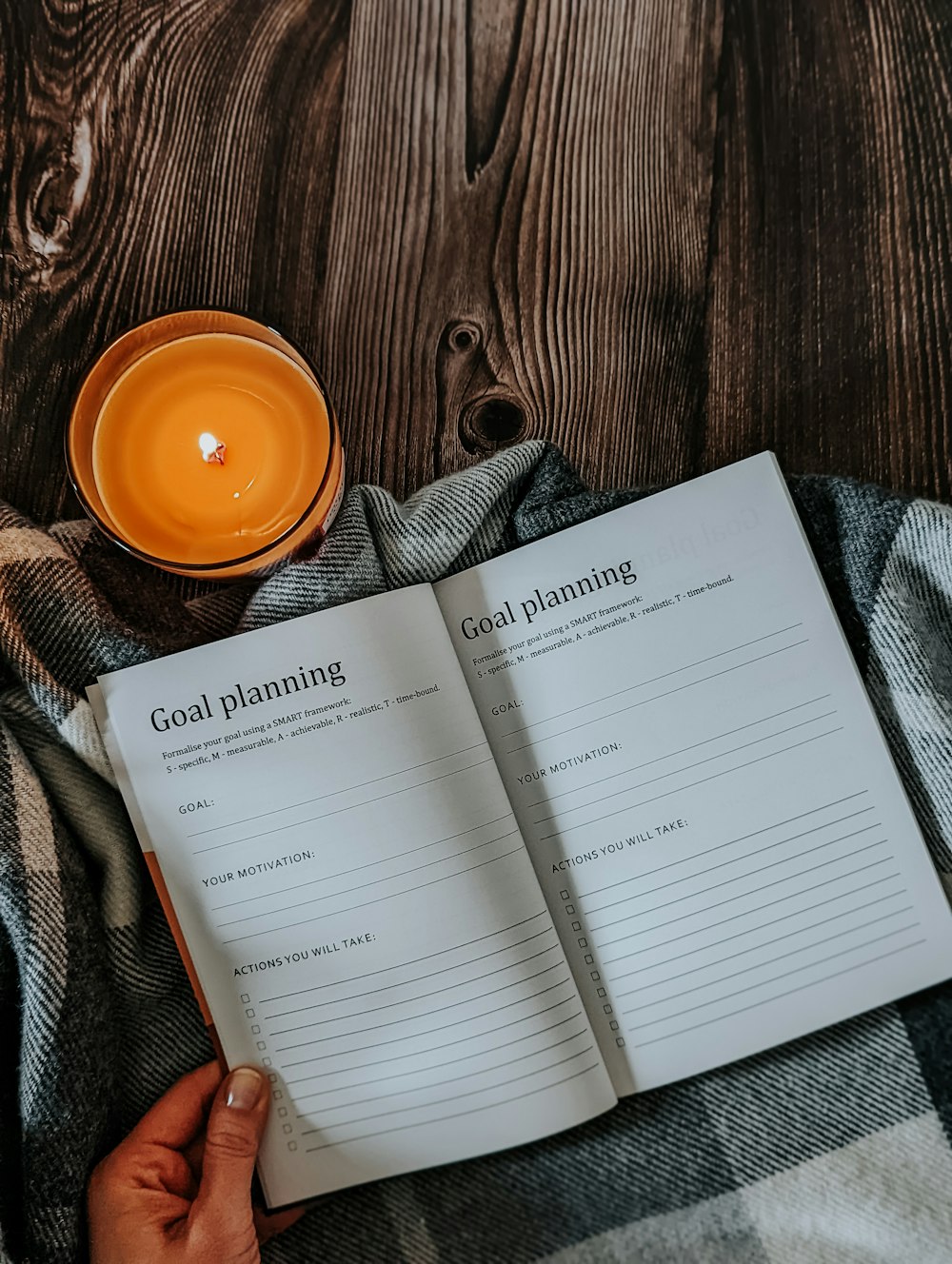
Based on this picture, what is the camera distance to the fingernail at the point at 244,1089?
560mm

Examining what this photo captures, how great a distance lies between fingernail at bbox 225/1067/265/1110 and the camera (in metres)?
0.56

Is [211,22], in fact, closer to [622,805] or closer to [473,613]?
[473,613]

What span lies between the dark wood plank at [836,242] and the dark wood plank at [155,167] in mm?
257

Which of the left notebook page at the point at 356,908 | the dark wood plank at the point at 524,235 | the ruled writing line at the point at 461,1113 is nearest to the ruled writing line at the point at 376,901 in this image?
the left notebook page at the point at 356,908

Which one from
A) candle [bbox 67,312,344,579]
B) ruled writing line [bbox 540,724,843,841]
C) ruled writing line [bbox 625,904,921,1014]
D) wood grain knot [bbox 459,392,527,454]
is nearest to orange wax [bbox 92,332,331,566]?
candle [bbox 67,312,344,579]

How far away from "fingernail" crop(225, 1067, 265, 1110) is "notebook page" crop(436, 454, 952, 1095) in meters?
0.18

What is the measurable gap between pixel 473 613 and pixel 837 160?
0.37 m

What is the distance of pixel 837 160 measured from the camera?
0.67m

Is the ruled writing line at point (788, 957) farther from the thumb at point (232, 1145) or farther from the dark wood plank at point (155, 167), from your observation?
the dark wood plank at point (155, 167)

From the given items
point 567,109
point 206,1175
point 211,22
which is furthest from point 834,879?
point 211,22

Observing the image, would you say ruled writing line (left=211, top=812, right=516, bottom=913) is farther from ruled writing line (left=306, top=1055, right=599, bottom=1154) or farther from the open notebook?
ruled writing line (left=306, top=1055, right=599, bottom=1154)

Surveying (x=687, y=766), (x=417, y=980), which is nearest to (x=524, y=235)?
(x=687, y=766)

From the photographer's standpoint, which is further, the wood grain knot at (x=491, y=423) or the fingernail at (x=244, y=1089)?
the wood grain knot at (x=491, y=423)

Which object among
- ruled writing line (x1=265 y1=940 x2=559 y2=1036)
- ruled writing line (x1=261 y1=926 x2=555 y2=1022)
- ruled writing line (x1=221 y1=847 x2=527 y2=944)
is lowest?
ruled writing line (x1=265 y1=940 x2=559 y2=1036)
